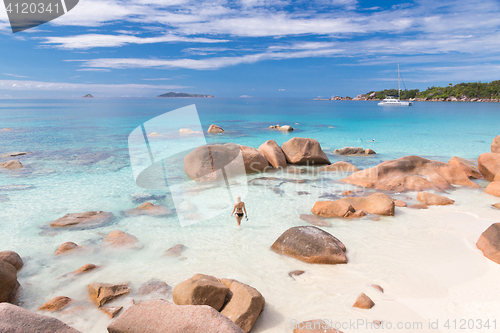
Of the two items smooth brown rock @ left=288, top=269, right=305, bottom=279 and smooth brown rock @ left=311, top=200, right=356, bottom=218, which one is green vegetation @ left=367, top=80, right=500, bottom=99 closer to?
smooth brown rock @ left=311, top=200, right=356, bottom=218

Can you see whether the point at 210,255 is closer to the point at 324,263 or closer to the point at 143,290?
the point at 143,290

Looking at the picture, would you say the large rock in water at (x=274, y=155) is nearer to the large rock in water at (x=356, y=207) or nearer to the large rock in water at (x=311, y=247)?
the large rock in water at (x=356, y=207)

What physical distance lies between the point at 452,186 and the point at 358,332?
32.4 feet

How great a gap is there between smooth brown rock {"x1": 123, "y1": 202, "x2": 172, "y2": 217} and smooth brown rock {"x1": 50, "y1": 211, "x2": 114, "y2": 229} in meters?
0.61

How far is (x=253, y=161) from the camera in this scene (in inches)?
552

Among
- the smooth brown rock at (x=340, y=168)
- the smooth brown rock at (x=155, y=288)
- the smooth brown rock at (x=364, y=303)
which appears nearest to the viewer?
the smooth brown rock at (x=364, y=303)

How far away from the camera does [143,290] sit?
17.5ft

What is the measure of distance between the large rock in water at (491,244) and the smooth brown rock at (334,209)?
10.1 feet

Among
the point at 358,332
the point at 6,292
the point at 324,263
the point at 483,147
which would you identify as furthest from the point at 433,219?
the point at 483,147

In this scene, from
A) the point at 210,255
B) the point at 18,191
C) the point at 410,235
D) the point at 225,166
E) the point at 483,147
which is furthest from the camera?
the point at 483,147

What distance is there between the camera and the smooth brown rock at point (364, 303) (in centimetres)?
480

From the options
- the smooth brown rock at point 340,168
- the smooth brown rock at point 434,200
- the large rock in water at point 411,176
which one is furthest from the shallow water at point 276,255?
the smooth brown rock at point 340,168

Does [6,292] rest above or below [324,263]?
above

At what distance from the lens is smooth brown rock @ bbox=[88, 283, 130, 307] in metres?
4.96
